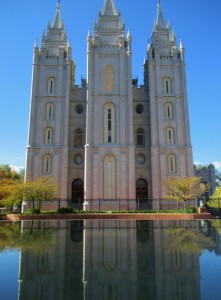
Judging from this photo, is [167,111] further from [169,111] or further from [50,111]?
[50,111]

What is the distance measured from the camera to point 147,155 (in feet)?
118

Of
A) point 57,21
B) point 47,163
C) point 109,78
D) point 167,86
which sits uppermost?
point 57,21

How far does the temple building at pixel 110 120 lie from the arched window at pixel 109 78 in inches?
4.1

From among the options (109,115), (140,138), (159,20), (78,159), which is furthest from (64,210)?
(159,20)

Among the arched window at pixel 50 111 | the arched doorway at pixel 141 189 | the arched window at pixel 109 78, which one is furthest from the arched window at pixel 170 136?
the arched window at pixel 50 111

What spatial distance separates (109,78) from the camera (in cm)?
3716

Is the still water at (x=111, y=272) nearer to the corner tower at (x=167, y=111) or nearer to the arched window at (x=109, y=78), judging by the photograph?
the corner tower at (x=167, y=111)

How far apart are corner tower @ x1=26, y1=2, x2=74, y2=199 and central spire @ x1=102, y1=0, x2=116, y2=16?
7344 mm

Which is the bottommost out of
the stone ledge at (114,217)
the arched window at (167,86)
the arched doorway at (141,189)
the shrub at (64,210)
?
the stone ledge at (114,217)

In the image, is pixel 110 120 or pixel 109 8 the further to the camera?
Answer: pixel 109 8

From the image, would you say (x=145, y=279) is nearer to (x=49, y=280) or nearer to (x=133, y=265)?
(x=133, y=265)

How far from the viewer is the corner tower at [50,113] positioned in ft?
113

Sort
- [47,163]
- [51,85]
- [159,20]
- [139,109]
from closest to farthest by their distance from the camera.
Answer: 1. [47,163]
2. [51,85]
3. [139,109]
4. [159,20]

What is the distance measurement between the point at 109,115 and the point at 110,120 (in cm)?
71
